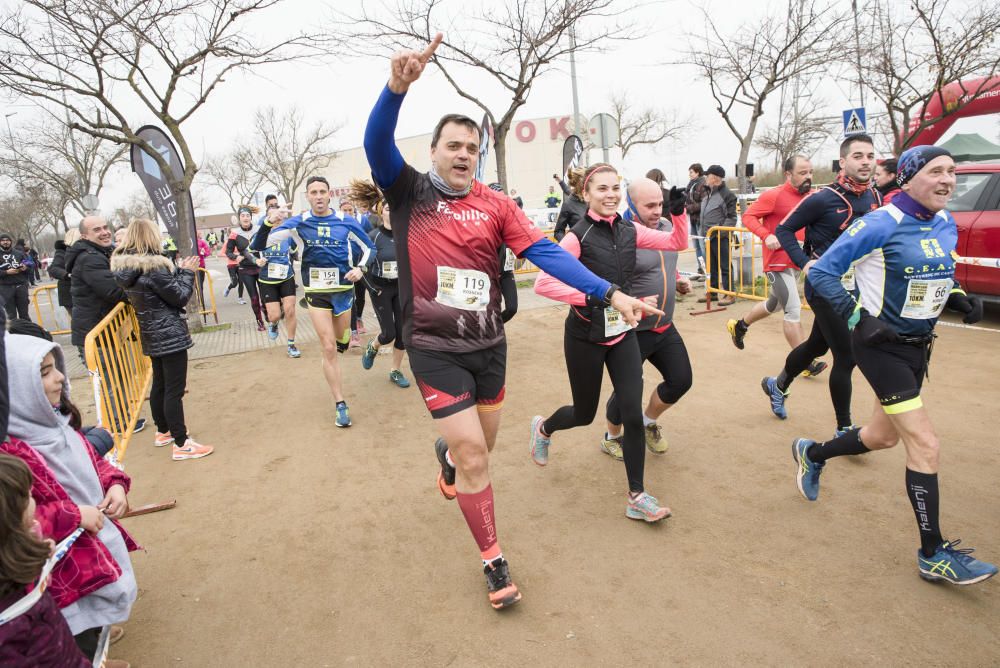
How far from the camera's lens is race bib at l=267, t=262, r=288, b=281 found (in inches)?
319

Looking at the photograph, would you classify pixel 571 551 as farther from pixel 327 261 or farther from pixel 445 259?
pixel 327 261

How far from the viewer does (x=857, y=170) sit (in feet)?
14.5

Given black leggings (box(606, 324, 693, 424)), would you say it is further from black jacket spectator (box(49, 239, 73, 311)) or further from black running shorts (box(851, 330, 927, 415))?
black jacket spectator (box(49, 239, 73, 311))

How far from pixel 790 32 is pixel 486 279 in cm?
1509

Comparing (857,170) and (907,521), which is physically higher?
(857,170)

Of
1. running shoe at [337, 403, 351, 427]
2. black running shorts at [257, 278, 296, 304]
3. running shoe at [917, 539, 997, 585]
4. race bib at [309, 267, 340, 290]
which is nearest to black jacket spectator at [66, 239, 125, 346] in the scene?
race bib at [309, 267, 340, 290]

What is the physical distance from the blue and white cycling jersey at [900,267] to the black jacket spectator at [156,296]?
449cm

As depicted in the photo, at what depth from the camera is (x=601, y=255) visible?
140 inches

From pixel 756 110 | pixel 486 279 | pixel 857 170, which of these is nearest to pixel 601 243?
pixel 486 279

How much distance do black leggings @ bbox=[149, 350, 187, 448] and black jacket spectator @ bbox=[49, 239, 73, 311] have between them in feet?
11.3

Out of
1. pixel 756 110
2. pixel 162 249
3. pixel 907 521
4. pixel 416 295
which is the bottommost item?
pixel 907 521

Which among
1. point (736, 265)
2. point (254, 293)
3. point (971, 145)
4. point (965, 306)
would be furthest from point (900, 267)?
point (971, 145)

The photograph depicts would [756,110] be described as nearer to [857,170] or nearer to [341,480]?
[857,170]

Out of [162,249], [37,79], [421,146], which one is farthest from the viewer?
[421,146]
